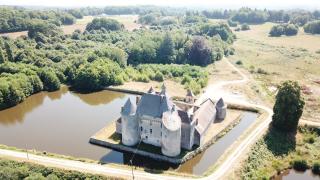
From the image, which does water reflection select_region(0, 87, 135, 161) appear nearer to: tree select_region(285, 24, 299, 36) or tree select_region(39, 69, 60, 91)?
tree select_region(39, 69, 60, 91)

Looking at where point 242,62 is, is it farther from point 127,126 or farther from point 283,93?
point 127,126

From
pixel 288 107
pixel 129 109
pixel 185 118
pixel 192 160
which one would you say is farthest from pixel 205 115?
pixel 129 109

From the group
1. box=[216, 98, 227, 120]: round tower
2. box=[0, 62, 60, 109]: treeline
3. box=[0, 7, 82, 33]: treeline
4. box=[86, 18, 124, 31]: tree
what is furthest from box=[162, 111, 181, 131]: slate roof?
box=[86, 18, 124, 31]: tree

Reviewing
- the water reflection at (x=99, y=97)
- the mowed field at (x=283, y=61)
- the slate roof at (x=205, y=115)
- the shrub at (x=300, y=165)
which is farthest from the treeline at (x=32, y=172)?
the mowed field at (x=283, y=61)

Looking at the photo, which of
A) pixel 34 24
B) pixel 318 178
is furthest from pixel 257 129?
pixel 34 24

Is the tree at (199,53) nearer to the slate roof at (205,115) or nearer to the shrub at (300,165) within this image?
the slate roof at (205,115)

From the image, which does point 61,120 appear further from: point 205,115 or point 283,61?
point 283,61

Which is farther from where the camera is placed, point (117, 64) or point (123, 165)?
point (117, 64)
